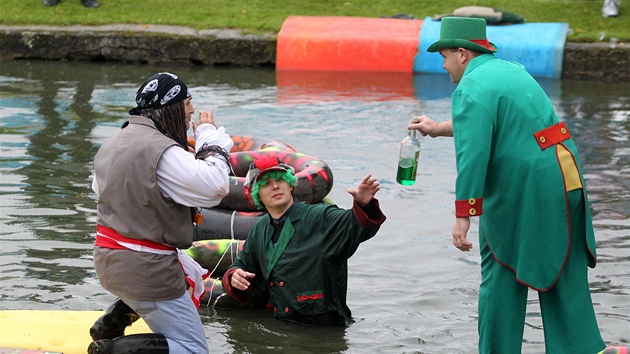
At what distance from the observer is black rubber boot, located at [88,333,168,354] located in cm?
493

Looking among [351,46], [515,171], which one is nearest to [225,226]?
[515,171]

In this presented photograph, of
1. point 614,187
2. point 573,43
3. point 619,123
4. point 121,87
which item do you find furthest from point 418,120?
point 573,43

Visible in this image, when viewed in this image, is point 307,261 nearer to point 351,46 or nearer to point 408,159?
point 408,159

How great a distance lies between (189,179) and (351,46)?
12573 mm

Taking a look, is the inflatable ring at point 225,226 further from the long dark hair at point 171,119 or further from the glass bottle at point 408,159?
the long dark hair at point 171,119

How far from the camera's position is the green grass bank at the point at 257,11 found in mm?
17984

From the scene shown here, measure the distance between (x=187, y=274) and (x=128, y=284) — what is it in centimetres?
47

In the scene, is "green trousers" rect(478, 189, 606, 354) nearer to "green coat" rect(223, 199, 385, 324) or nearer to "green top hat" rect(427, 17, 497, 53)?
"green top hat" rect(427, 17, 497, 53)

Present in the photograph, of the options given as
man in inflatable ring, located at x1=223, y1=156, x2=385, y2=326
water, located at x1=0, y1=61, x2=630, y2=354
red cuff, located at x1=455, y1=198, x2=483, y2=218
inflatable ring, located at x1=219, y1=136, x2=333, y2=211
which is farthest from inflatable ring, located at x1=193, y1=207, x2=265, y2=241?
red cuff, located at x1=455, y1=198, x2=483, y2=218

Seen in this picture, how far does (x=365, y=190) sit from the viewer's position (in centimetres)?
571

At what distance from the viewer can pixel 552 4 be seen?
19.1m

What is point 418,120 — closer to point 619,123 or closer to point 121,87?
point 619,123

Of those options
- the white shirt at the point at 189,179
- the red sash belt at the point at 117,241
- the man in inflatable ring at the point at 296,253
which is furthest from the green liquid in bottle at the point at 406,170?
the red sash belt at the point at 117,241

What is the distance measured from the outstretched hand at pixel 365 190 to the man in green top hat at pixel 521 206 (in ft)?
2.55
